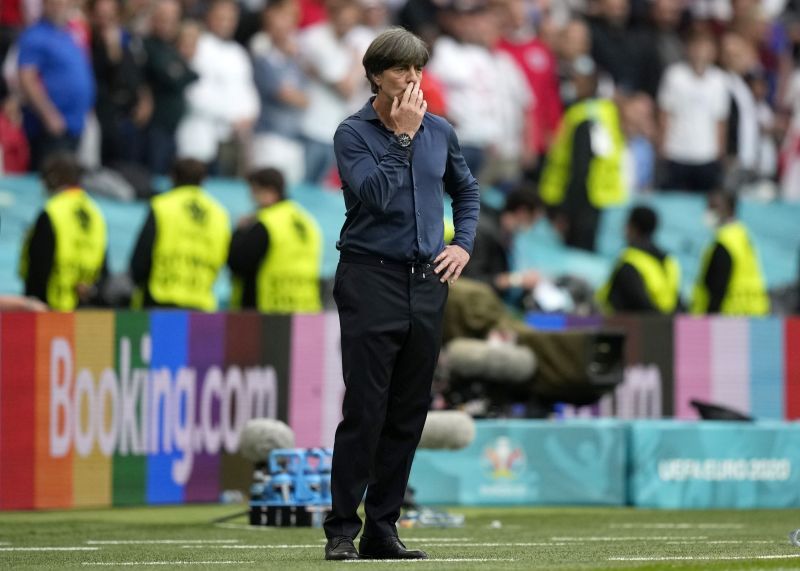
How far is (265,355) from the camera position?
14320mm

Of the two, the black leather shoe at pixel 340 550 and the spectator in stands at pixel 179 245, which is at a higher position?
the spectator in stands at pixel 179 245

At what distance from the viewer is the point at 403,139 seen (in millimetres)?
8547

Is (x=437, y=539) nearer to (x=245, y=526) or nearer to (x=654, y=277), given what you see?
(x=245, y=526)

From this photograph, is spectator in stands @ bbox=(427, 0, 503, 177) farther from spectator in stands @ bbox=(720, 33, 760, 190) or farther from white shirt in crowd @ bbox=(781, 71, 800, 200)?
white shirt in crowd @ bbox=(781, 71, 800, 200)

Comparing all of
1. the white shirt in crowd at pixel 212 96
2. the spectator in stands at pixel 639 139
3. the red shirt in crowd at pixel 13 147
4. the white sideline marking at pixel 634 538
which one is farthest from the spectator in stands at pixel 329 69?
the white sideline marking at pixel 634 538

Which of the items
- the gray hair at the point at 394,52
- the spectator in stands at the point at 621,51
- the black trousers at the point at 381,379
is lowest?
the black trousers at the point at 381,379

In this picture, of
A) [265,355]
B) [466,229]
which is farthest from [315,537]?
[265,355]

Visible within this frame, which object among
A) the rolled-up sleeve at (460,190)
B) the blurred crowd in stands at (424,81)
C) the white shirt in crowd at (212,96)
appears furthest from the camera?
the white shirt in crowd at (212,96)

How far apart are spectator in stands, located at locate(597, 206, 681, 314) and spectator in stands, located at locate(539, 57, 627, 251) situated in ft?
14.2

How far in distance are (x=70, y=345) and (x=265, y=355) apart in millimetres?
1525

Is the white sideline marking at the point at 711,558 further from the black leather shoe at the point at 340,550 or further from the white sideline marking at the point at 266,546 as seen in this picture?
the white sideline marking at the point at 266,546

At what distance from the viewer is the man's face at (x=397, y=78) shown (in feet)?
27.6

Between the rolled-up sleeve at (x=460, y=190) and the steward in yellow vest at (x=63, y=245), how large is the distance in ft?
20.8

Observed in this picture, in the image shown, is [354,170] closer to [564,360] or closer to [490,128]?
[564,360]
